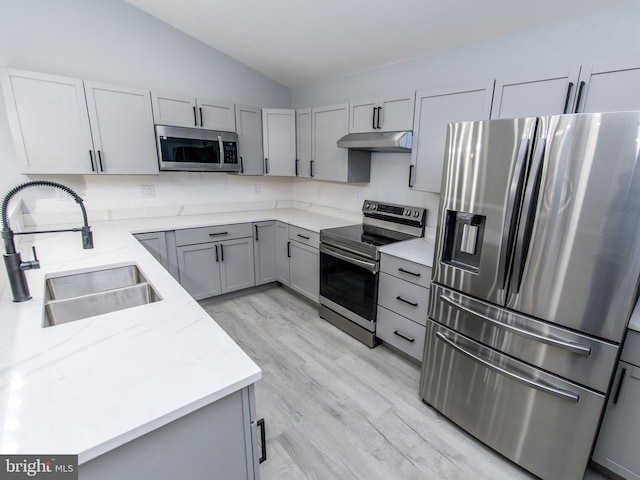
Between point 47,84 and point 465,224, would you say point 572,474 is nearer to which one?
point 465,224

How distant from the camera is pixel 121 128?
2.73 m

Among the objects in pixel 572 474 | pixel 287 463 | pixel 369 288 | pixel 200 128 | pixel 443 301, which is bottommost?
pixel 287 463

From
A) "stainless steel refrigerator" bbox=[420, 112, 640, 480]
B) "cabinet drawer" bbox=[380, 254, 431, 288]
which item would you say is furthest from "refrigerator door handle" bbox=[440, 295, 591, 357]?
"cabinet drawer" bbox=[380, 254, 431, 288]

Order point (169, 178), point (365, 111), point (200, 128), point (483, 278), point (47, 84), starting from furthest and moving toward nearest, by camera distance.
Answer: point (169, 178) < point (200, 128) < point (365, 111) < point (47, 84) < point (483, 278)

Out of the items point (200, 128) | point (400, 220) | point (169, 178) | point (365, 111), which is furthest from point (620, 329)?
point (169, 178)

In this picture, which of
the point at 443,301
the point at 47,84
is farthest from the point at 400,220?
the point at 47,84

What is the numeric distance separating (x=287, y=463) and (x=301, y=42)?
3.10 metres

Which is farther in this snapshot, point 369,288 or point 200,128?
point 200,128

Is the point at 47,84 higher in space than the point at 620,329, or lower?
higher

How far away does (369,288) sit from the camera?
2.53 m

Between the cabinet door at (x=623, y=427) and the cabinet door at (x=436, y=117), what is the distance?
143 centimetres

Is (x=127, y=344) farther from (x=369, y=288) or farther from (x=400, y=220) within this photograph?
(x=400, y=220)

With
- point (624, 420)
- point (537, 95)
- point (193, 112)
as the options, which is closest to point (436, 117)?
point (537, 95)

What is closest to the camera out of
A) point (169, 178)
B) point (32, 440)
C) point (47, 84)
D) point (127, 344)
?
point (32, 440)
